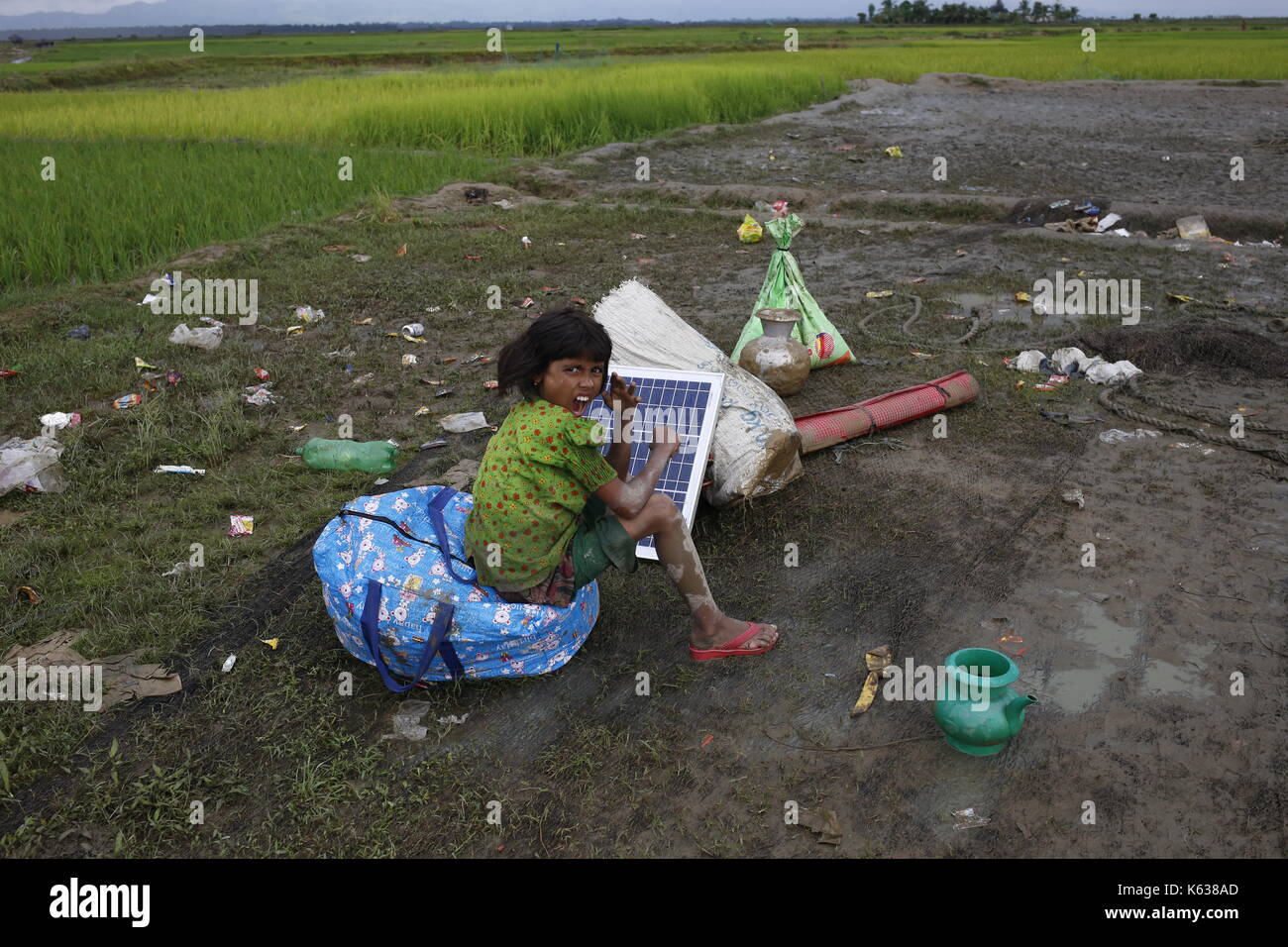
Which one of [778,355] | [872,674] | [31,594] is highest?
[778,355]

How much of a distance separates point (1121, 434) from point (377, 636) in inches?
136

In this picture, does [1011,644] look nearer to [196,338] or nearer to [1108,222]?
[196,338]

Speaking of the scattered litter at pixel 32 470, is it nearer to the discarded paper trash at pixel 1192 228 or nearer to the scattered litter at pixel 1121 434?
the scattered litter at pixel 1121 434

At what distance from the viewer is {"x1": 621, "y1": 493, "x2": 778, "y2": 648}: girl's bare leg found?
2.82 meters

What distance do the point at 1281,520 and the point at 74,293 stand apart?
7.17 metres

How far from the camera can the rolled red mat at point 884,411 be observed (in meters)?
4.29

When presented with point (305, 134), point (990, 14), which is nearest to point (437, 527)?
point (305, 134)

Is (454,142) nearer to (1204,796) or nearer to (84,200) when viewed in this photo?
(84,200)

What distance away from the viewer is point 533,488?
275 centimetres

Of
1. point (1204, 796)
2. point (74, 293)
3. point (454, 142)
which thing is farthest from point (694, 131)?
point (1204, 796)

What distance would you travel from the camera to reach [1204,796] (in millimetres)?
2396

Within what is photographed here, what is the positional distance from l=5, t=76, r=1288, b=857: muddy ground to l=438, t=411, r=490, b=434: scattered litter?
0.40 ft

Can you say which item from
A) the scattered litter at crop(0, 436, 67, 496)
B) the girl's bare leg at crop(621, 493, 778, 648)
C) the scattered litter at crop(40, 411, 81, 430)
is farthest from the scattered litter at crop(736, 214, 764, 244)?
the girl's bare leg at crop(621, 493, 778, 648)

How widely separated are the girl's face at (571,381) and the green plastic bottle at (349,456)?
1803mm
